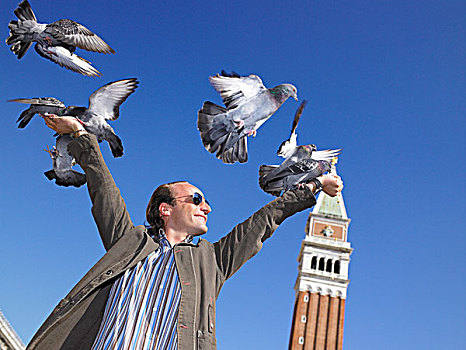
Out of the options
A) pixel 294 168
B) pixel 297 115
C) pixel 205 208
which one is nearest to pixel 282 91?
pixel 297 115

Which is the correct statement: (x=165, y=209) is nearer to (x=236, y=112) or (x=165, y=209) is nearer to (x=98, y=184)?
(x=98, y=184)

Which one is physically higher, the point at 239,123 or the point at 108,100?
the point at 239,123

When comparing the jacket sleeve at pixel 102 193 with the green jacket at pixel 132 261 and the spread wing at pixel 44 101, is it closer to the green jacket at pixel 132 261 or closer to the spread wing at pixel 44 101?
the green jacket at pixel 132 261

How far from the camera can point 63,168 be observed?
12.5ft

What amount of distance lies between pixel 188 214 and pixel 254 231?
18.2 inches

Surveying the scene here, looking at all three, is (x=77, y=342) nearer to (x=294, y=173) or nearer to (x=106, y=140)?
A: (x=106, y=140)

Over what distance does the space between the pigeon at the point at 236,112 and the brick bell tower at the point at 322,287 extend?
4032 centimetres

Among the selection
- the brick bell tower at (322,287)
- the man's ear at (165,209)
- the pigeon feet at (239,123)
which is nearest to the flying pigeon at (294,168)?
the pigeon feet at (239,123)

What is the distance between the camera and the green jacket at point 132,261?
10.2 ft

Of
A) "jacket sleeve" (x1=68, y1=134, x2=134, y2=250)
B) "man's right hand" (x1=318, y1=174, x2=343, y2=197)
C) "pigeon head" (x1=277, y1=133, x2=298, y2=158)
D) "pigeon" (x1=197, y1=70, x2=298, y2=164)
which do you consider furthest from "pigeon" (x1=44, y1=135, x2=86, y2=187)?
"man's right hand" (x1=318, y1=174, x2=343, y2=197)

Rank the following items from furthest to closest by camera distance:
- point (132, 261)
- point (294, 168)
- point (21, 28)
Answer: point (294, 168)
point (21, 28)
point (132, 261)

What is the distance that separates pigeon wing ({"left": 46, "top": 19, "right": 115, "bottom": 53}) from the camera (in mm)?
3932

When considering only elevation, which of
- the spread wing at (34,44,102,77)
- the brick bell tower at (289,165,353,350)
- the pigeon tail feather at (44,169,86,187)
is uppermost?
the brick bell tower at (289,165,353,350)

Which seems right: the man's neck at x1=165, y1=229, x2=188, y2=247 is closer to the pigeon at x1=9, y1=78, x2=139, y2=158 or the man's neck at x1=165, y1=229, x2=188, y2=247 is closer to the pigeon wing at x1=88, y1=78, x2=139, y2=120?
the pigeon at x1=9, y1=78, x2=139, y2=158
